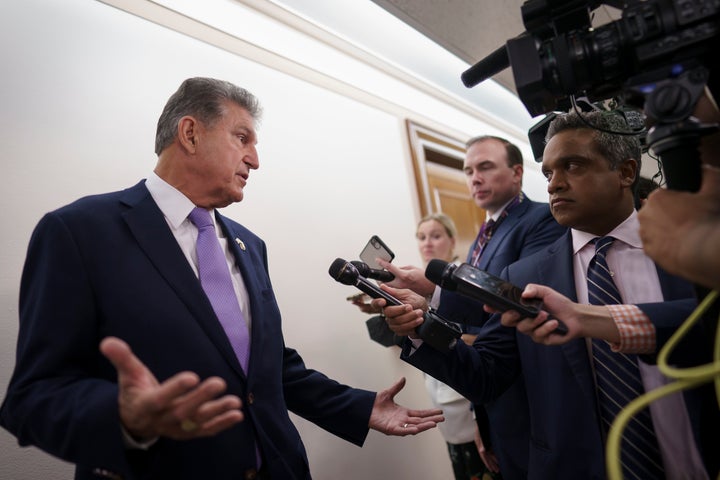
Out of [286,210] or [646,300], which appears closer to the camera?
[646,300]

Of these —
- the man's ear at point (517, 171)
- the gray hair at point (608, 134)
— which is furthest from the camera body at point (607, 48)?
the man's ear at point (517, 171)

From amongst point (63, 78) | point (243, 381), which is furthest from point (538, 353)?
point (63, 78)

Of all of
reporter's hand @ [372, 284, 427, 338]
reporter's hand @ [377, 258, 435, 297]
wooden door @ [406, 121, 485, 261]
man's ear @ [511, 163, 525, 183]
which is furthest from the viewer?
wooden door @ [406, 121, 485, 261]

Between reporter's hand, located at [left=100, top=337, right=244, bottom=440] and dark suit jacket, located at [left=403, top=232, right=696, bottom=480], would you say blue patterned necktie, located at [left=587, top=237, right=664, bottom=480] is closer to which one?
dark suit jacket, located at [left=403, top=232, right=696, bottom=480]

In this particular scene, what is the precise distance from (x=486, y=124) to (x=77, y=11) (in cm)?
350

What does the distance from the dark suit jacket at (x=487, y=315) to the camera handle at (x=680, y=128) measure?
0.90 m

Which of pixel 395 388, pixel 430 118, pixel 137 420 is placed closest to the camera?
pixel 137 420

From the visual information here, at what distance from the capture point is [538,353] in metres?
1.19

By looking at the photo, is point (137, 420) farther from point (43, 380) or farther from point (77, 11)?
point (77, 11)

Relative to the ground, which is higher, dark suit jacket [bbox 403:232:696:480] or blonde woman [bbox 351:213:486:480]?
dark suit jacket [bbox 403:232:696:480]

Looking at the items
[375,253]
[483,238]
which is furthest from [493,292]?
[483,238]

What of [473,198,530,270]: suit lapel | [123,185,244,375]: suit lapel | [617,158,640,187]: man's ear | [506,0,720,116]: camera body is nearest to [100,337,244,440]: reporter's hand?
[123,185,244,375]: suit lapel

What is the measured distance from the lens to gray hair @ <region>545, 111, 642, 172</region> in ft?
Result: 4.09

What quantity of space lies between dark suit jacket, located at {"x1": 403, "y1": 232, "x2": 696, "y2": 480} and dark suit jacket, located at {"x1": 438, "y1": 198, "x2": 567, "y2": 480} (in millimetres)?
128
